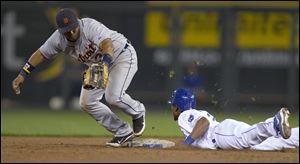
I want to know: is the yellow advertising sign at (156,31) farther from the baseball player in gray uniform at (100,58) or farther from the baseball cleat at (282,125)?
the baseball cleat at (282,125)

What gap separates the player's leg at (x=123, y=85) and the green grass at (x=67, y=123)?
225cm

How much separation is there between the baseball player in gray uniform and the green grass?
2.27 meters

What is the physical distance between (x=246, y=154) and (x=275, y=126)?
1.14 ft

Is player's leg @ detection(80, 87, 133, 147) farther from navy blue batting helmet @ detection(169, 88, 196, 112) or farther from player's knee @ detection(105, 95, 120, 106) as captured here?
navy blue batting helmet @ detection(169, 88, 196, 112)

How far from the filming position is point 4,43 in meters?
16.5

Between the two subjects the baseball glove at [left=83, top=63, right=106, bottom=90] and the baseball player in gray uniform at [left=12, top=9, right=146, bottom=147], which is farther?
the baseball player in gray uniform at [left=12, top=9, right=146, bottom=147]

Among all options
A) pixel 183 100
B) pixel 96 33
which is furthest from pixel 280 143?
pixel 96 33

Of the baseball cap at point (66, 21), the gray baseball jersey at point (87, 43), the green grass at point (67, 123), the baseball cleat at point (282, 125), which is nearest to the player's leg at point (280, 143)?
the baseball cleat at point (282, 125)

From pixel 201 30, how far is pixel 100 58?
9.01 metres

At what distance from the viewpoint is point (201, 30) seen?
16.3 meters

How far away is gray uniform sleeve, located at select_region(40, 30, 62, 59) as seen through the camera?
746 cm

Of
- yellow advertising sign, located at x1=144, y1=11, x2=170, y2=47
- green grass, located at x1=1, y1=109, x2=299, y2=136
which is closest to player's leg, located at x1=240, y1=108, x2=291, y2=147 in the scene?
green grass, located at x1=1, y1=109, x2=299, y2=136

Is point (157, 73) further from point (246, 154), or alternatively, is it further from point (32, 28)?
point (246, 154)

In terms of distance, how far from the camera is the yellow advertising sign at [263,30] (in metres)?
16.4
